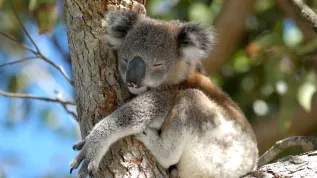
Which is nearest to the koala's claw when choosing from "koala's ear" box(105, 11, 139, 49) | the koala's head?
the koala's head

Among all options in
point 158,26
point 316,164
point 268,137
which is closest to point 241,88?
point 268,137

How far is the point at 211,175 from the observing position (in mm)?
3609

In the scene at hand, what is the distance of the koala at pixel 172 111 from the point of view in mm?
3445

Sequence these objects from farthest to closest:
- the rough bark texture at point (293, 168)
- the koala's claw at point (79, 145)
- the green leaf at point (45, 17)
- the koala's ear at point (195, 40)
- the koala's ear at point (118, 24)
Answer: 1. the green leaf at point (45, 17)
2. the koala's ear at point (195, 40)
3. the koala's ear at point (118, 24)
4. the koala's claw at point (79, 145)
5. the rough bark texture at point (293, 168)

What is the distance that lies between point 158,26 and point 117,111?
83 centimetres

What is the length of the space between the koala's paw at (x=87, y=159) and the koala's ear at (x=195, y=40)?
1.03 m

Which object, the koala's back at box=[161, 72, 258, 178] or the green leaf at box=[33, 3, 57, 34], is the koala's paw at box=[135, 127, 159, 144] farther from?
the green leaf at box=[33, 3, 57, 34]

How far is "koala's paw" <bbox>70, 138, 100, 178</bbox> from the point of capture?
10.9 ft

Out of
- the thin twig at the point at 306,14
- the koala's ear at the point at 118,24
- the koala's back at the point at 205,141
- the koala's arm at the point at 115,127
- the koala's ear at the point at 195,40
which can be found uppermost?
the koala's ear at the point at 118,24

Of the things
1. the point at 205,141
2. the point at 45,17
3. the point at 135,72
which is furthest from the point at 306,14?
the point at 45,17

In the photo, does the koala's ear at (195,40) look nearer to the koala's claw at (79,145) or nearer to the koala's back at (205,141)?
the koala's back at (205,141)

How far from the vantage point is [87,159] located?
11.1ft

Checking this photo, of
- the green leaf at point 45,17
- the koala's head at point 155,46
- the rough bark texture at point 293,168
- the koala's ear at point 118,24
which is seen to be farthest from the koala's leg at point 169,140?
the green leaf at point 45,17

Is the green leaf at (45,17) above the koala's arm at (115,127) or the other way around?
above
